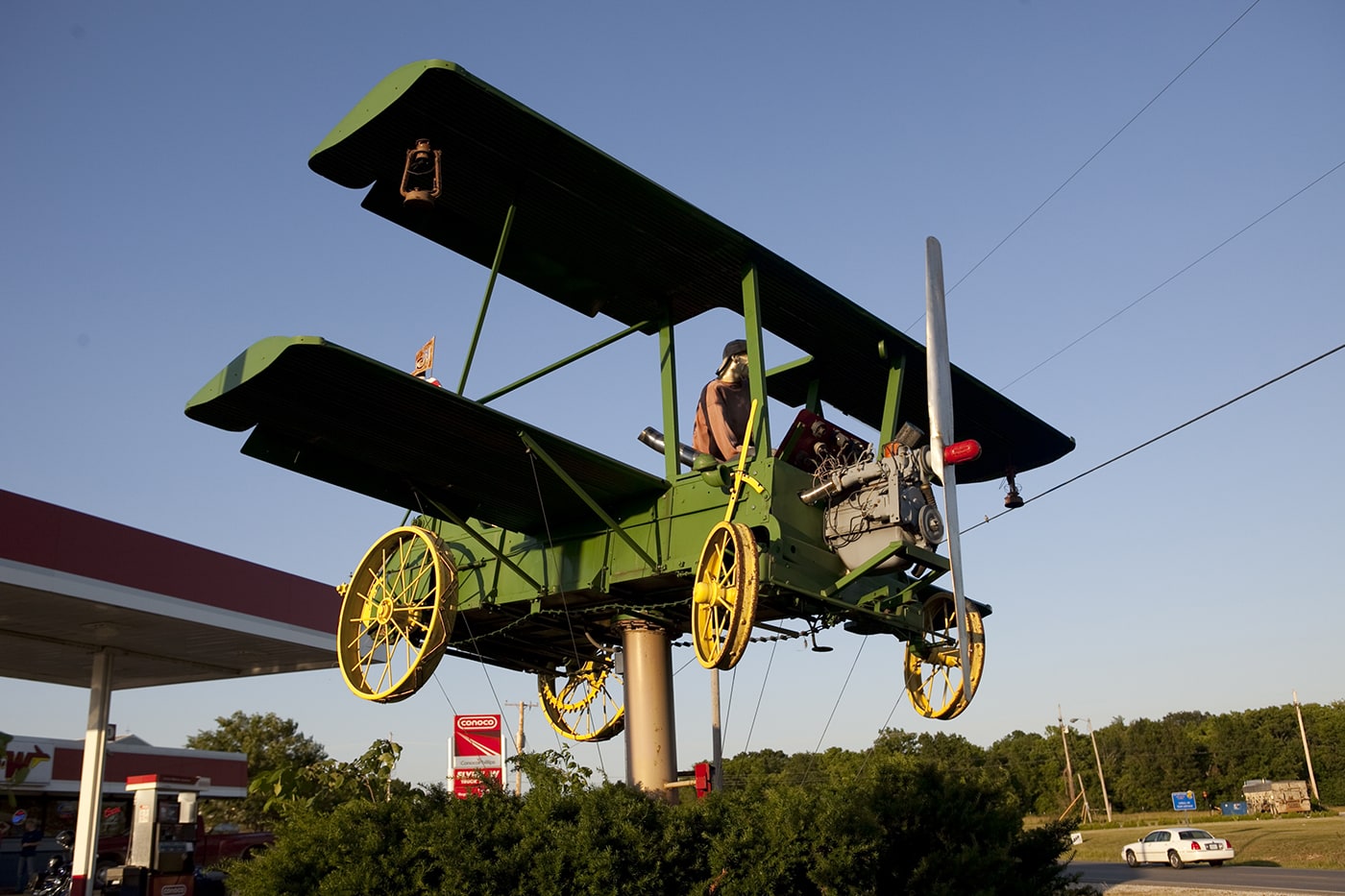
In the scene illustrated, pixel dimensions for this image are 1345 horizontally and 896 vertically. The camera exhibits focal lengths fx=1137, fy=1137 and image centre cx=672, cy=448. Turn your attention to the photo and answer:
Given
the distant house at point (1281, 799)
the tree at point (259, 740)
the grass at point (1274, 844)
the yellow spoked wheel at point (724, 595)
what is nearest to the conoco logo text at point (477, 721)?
the yellow spoked wheel at point (724, 595)

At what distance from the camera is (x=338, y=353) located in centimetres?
1190

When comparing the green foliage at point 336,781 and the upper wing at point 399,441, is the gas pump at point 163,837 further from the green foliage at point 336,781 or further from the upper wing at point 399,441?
the upper wing at point 399,441

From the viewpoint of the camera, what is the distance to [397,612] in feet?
45.5

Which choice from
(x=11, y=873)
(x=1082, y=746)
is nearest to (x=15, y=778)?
(x=11, y=873)

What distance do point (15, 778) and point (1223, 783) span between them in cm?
9484

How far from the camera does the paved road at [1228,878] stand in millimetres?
25844

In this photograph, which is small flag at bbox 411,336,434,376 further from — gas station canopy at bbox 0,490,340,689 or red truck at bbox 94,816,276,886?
red truck at bbox 94,816,276,886

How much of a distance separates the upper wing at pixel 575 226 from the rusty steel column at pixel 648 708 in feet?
14.7

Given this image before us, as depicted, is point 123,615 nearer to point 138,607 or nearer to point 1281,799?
point 138,607

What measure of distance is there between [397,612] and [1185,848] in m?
34.0

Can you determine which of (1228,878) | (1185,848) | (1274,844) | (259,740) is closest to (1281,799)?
(1274,844)

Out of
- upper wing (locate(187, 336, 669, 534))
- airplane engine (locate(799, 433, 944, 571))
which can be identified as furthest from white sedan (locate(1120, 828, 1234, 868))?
upper wing (locate(187, 336, 669, 534))

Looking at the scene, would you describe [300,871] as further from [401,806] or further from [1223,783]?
[1223,783]

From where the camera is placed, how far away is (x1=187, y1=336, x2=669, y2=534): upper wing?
1226cm
